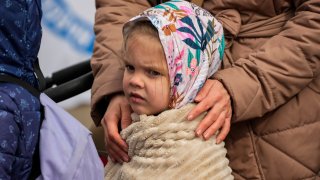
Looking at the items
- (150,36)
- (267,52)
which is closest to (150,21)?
(150,36)

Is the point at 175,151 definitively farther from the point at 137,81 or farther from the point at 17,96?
the point at 17,96

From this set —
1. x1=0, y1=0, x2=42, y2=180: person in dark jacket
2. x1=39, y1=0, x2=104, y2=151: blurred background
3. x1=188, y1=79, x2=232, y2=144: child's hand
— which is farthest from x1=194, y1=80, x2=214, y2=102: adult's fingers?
x1=39, y1=0, x2=104, y2=151: blurred background

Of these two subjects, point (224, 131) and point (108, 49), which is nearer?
point (224, 131)

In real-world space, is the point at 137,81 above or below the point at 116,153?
above

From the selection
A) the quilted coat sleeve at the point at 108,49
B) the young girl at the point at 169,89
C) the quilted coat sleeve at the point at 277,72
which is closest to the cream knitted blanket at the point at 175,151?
the young girl at the point at 169,89

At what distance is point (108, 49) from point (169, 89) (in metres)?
0.34

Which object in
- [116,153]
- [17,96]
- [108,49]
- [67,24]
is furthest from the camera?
[67,24]

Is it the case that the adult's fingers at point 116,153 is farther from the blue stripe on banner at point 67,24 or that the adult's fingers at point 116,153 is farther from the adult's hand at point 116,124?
the blue stripe on banner at point 67,24

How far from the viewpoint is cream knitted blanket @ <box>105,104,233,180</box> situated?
1.10m

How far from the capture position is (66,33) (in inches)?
104

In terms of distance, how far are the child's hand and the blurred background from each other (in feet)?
5.01

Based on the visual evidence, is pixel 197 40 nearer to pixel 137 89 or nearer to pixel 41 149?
pixel 137 89

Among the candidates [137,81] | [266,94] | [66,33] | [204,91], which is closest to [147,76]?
[137,81]

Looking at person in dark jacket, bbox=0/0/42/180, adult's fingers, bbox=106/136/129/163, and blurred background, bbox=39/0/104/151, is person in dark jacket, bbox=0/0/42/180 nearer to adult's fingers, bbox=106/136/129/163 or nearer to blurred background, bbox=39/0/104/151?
adult's fingers, bbox=106/136/129/163
